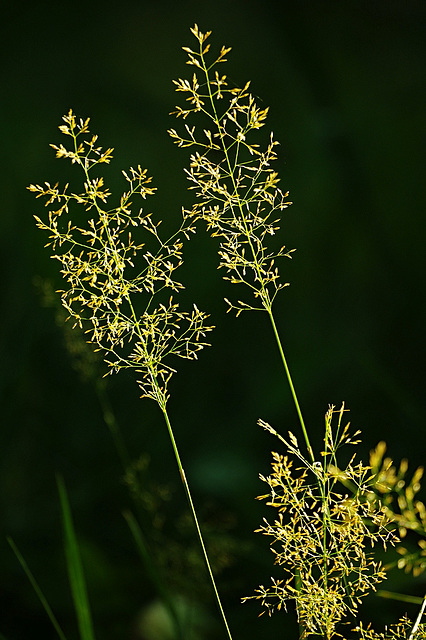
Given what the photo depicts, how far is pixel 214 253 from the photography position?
2.59ft

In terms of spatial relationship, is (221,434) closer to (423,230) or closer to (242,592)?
(242,592)

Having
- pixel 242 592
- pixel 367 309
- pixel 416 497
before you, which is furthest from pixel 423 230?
pixel 242 592

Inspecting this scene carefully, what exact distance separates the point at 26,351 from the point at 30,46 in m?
0.37

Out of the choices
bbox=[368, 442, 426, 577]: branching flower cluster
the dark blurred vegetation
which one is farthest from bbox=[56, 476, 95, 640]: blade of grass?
the dark blurred vegetation

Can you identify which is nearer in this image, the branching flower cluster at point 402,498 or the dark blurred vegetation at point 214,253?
the branching flower cluster at point 402,498

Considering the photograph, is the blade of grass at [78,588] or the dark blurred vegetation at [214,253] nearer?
the blade of grass at [78,588]

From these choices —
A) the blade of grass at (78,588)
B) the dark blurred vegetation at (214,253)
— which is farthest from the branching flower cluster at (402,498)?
the dark blurred vegetation at (214,253)

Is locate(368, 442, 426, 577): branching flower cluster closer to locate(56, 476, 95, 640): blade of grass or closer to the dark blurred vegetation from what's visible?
locate(56, 476, 95, 640): blade of grass

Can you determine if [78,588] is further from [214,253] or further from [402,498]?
[214,253]

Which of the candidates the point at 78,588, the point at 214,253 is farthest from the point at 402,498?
the point at 214,253

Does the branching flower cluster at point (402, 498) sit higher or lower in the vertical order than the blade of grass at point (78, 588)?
higher

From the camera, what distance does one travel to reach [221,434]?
2.48 feet

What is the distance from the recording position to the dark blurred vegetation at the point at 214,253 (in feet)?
2.38

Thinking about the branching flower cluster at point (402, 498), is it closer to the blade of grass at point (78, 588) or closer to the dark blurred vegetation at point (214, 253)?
the blade of grass at point (78, 588)
